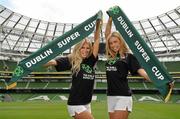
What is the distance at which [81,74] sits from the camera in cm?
726

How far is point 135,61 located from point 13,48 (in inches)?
2471

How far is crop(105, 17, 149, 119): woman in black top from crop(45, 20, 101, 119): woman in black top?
373 mm

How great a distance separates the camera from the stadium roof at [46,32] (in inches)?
Result: 2415

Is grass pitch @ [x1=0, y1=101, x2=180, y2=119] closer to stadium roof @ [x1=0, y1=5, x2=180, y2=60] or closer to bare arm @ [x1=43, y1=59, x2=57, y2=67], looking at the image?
bare arm @ [x1=43, y1=59, x2=57, y2=67]

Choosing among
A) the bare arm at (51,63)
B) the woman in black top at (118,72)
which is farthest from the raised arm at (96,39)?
the bare arm at (51,63)

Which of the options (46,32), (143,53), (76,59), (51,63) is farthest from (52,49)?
(46,32)

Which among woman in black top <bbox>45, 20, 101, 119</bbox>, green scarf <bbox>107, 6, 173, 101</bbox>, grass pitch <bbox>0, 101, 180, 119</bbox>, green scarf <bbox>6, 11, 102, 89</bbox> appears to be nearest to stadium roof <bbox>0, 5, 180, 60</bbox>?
grass pitch <bbox>0, 101, 180, 119</bbox>

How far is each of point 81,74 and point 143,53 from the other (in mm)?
1508

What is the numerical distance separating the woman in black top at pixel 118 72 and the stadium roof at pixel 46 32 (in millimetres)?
53361

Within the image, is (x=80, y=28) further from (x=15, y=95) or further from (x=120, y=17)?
(x=15, y=95)

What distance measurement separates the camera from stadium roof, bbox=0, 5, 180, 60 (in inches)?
2415

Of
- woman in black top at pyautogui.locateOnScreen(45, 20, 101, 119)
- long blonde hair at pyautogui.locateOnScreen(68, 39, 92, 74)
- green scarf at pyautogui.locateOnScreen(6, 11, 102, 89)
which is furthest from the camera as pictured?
green scarf at pyautogui.locateOnScreen(6, 11, 102, 89)

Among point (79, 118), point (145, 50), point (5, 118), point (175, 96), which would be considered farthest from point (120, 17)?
point (175, 96)

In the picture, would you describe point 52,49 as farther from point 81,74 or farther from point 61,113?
point 61,113
